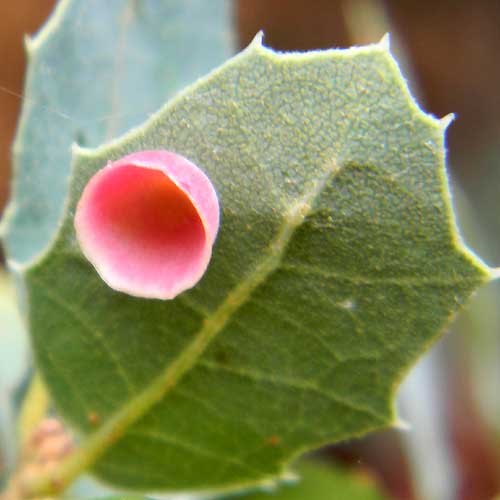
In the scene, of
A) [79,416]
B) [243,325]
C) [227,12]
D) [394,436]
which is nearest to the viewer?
[243,325]

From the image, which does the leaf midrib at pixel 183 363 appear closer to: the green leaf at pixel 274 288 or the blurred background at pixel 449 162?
the green leaf at pixel 274 288

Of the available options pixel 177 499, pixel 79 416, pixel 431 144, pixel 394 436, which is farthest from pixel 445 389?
pixel 431 144

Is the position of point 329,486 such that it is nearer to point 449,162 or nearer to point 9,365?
point 9,365

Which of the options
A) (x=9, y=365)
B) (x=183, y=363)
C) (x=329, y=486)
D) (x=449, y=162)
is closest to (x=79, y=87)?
(x=183, y=363)

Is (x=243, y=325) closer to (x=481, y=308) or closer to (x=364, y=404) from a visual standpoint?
(x=364, y=404)

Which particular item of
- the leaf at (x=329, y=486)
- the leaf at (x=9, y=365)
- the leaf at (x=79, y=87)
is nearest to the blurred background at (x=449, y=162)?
the leaf at (x=9, y=365)

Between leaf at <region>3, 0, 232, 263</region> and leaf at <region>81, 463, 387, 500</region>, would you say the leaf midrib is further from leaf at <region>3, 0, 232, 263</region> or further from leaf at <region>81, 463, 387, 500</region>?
leaf at <region>81, 463, 387, 500</region>

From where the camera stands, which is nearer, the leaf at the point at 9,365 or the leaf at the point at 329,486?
the leaf at the point at 9,365

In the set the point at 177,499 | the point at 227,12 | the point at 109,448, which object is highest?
the point at 227,12
